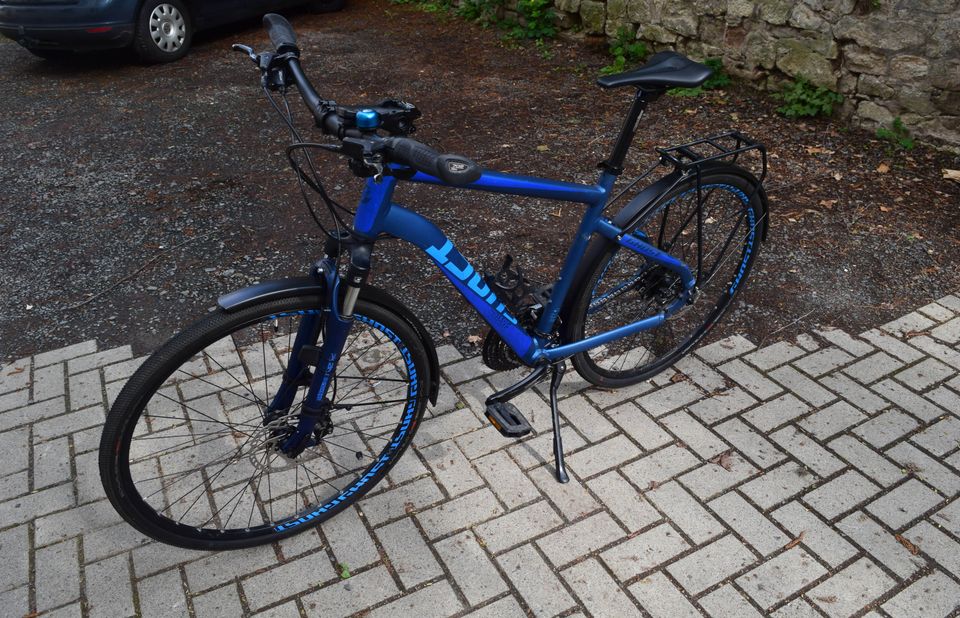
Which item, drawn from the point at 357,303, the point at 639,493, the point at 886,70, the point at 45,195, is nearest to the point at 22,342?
the point at 45,195

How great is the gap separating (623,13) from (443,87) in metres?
1.89

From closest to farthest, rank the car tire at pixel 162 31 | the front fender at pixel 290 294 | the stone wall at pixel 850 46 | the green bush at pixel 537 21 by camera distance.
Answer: the front fender at pixel 290 294
the stone wall at pixel 850 46
the car tire at pixel 162 31
the green bush at pixel 537 21

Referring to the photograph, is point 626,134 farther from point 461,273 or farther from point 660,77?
point 461,273

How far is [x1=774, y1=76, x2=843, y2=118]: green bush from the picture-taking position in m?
6.01

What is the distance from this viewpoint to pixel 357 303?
7.82 ft

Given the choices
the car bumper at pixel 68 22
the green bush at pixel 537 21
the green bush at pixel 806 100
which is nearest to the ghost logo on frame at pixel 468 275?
the green bush at pixel 806 100

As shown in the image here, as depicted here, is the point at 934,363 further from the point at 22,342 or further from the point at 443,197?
the point at 22,342

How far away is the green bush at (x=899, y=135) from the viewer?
220 inches

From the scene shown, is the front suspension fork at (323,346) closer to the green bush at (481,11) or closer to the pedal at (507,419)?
the pedal at (507,419)

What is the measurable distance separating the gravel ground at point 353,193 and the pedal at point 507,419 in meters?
0.85

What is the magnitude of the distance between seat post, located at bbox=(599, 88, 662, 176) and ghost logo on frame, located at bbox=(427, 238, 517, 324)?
0.60 metres

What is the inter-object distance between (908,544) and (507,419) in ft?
4.93

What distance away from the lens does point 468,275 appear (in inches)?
104

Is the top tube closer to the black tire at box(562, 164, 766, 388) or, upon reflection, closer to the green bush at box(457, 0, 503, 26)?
the black tire at box(562, 164, 766, 388)
